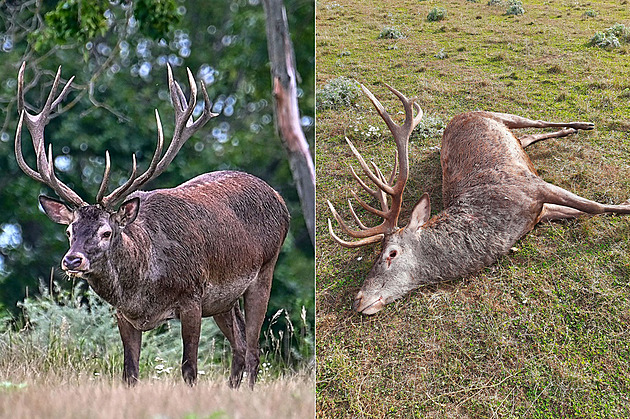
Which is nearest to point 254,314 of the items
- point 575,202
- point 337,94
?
point 575,202

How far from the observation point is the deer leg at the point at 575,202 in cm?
312

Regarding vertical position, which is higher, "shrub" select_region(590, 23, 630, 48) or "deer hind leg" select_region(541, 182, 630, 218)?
"shrub" select_region(590, 23, 630, 48)

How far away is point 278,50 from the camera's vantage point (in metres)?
2.51

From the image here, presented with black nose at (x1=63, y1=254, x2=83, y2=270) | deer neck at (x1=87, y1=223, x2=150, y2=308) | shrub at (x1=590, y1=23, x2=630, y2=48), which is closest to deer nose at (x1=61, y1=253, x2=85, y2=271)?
black nose at (x1=63, y1=254, x2=83, y2=270)

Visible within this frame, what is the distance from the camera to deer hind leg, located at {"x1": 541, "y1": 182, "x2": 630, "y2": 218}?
3.12 metres

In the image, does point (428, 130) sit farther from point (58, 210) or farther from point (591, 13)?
point (58, 210)

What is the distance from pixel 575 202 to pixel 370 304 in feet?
3.44

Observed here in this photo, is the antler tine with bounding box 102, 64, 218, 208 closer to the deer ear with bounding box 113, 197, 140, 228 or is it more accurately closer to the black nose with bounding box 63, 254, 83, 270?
the deer ear with bounding box 113, 197, 140, 228

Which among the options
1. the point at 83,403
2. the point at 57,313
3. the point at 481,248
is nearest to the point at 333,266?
the point at 481,248

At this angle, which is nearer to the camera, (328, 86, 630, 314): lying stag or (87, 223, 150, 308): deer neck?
(87, 223, 150, 308): deer neck

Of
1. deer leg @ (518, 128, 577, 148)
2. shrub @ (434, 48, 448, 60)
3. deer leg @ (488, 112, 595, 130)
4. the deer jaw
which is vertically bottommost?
the deer jaw

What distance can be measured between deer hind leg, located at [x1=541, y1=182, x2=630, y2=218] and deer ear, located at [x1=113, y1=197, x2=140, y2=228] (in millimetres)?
1920

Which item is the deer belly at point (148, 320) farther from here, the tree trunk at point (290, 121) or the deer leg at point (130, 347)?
the tree trunk at point (290, 121)

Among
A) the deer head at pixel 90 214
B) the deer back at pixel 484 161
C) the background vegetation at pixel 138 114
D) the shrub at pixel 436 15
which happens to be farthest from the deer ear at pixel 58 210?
the shrub at pixel 436 15
